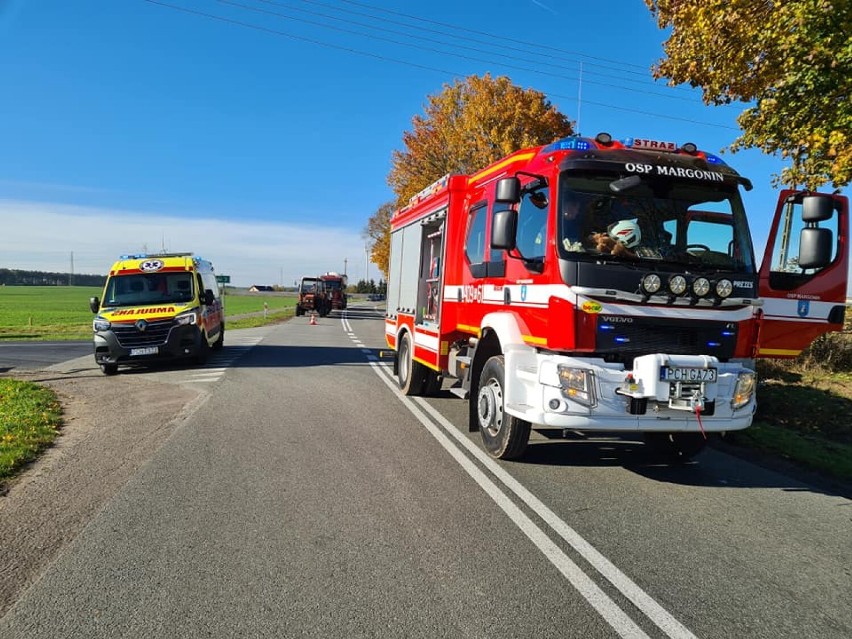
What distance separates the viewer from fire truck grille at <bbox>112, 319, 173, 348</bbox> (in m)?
12.6

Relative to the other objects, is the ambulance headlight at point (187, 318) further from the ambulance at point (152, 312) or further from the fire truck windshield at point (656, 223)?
the fire truck windshield at point (656, 223)

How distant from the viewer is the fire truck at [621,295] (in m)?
5.21

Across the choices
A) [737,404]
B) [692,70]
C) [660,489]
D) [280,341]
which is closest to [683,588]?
[660,489]

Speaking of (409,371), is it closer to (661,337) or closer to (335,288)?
(661,337)

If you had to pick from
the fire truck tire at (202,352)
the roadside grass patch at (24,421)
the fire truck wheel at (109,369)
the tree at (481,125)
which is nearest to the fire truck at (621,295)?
the roadside grass patch at (24,421)

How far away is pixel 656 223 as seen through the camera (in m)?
5.62

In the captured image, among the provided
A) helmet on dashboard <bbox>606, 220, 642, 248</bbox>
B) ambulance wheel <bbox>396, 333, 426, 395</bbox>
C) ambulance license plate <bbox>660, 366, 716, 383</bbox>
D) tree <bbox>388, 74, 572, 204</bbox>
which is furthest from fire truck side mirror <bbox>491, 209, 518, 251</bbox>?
tree <bbox>388, 74, 572, 204</bbox>

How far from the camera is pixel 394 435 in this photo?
23.9 ft

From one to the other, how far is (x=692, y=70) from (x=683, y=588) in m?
9.14

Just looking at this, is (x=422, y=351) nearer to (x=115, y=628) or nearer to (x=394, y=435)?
(x=394, y=435)

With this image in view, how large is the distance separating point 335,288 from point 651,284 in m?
41.7

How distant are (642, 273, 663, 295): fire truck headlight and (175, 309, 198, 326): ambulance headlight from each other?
10.5 metres

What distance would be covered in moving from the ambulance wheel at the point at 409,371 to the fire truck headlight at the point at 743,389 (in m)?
5.26

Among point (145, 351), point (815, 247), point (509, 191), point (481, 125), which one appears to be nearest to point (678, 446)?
point (815, 247)
